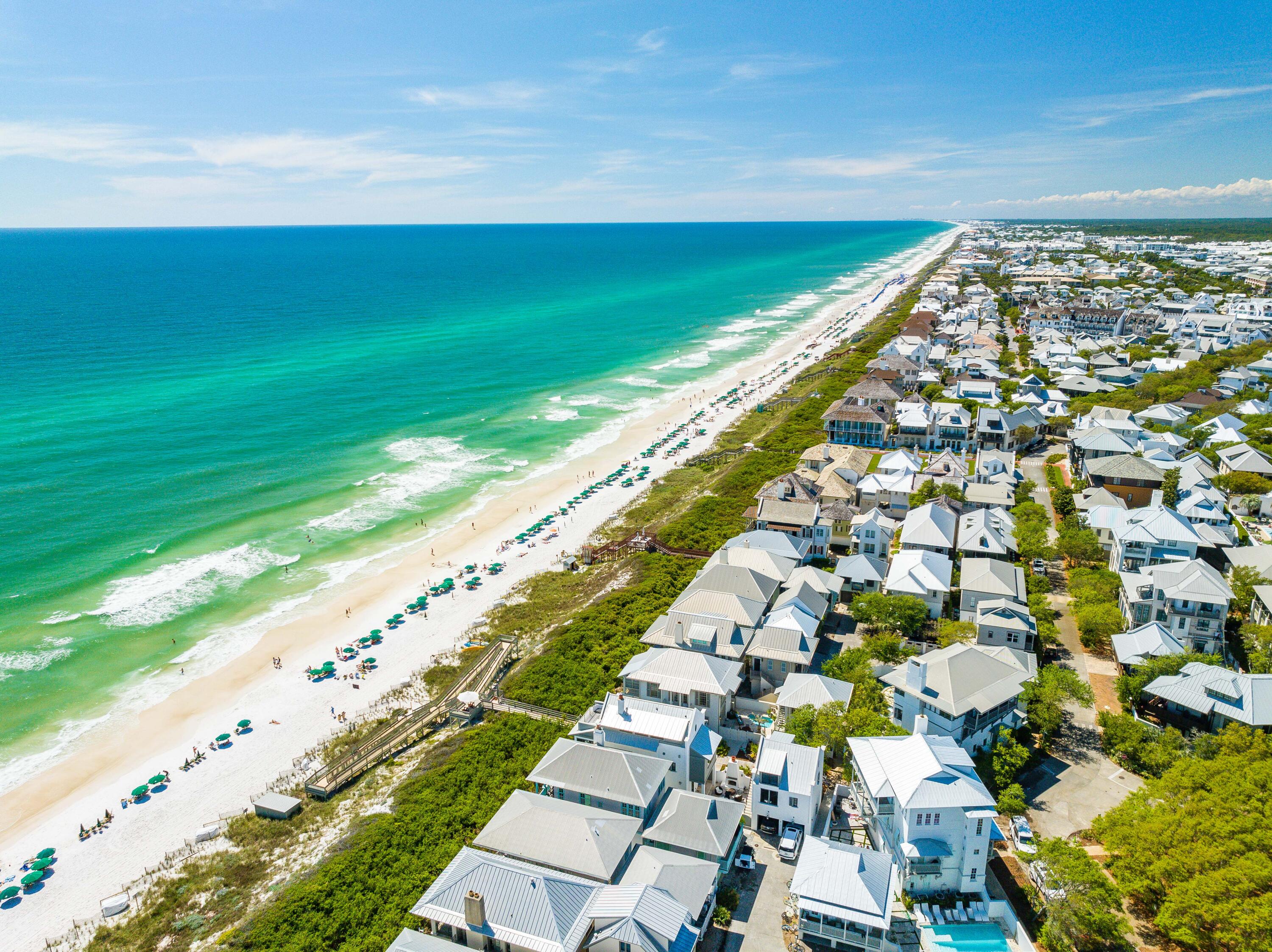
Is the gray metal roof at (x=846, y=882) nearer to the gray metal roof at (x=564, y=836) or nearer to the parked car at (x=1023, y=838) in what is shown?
the parked car at (x=1023, y=838)

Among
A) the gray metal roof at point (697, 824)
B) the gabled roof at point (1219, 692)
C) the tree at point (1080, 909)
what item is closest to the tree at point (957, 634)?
the gabled roof at point (1219, 692)

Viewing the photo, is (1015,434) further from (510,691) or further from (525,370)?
(525,370)

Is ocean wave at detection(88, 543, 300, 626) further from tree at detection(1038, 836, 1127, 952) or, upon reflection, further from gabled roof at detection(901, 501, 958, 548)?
tree at detection(1038, 836, 1127, 952)

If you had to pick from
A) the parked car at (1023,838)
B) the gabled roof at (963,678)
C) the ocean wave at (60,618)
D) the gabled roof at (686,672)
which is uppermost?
the gabled roof at (963,678)

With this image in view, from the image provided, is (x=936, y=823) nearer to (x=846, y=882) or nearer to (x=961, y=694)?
(x=846, y=882)

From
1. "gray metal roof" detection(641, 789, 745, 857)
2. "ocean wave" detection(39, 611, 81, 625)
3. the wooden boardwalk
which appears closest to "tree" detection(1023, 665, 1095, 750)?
"gray metal roof" detection(641, 789, 745, 857)

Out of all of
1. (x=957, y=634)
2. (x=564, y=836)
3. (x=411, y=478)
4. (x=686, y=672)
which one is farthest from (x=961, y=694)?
(x=411, y=478)
